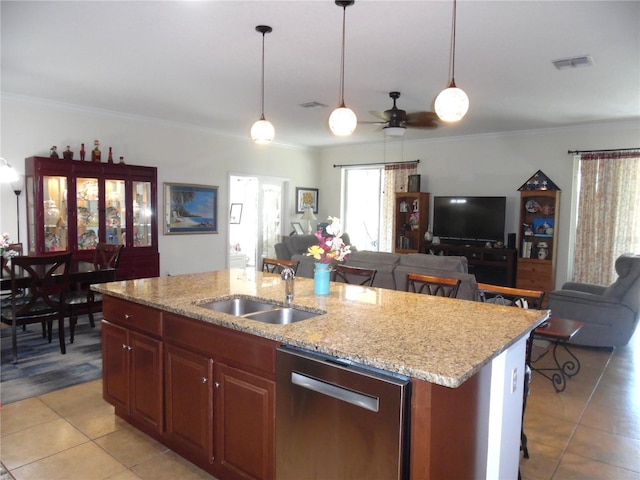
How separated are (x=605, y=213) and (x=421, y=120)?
3.61 m

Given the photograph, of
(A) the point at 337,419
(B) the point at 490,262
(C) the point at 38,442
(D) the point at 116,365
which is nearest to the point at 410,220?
(B) the point at 490,262

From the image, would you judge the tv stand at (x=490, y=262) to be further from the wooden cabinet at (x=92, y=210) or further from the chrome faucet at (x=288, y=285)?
the chrome faucet at (x=288, y=285)

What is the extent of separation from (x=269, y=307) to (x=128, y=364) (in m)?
0.99

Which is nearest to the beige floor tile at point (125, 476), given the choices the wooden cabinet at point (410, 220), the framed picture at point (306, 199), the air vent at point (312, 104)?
the air vent at point (312, 104)

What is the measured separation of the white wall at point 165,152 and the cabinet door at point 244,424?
448 cm

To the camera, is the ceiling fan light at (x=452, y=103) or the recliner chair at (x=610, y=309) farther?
the recliner chair at (x=610, y=309)

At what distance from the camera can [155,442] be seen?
8.83ft

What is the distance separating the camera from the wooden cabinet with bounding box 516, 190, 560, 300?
257 inches

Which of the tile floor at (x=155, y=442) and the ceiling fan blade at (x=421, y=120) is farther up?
the ceiling fan blade at (x=421, y=120)

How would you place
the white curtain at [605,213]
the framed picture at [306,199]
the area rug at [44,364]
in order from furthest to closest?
1. the framed picture at [306,199]
2. the white curtain at [605,213]
3. the area rug at [44,364]

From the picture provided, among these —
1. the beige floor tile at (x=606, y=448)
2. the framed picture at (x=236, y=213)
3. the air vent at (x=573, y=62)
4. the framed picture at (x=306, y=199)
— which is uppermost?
the air vent at (x=573, y=62)

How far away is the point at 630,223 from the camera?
19.9ft

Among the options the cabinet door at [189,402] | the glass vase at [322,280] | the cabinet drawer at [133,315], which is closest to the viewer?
the cabinet door at [189,402]

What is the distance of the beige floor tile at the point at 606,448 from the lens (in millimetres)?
2571
